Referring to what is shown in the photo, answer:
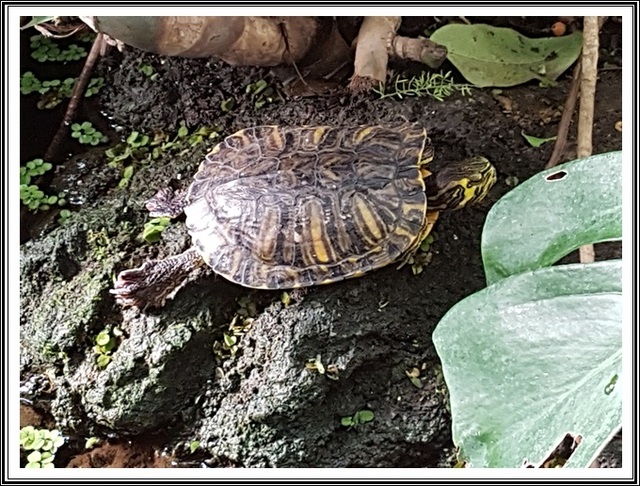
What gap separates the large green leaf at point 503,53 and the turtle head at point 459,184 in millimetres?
220

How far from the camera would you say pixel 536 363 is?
2.05ft

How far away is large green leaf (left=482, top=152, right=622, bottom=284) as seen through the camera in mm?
666

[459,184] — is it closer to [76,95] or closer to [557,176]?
[557,176]

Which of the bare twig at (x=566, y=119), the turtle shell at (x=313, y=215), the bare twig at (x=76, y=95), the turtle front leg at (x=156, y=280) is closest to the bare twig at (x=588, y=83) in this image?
the bare twig at (x=566, y=119)

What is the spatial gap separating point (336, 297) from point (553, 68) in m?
0.62

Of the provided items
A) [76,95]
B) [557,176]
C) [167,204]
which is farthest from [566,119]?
[76,95]

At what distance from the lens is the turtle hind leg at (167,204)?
107 centimetres

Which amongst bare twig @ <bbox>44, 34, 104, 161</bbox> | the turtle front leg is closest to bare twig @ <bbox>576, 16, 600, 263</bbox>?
the turtle front leg

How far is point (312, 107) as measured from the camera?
3.76ft

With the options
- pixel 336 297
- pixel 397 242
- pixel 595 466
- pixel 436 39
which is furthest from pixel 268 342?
pixel 436 39

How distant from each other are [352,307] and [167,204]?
0.38 metres

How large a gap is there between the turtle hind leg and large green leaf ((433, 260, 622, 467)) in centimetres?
57

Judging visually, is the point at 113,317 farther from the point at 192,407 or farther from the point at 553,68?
the point at 553,68

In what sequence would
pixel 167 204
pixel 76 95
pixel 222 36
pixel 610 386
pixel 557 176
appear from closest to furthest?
1. pixel 610 386
2. pixel 557 176
3. pixel 222 36
4. pixel 167 204
5. pixel 76 95
